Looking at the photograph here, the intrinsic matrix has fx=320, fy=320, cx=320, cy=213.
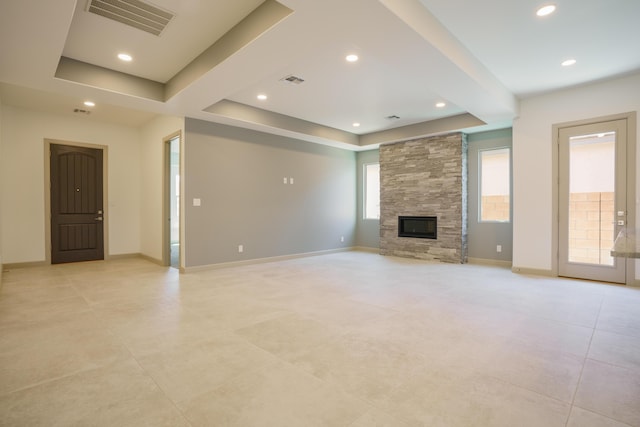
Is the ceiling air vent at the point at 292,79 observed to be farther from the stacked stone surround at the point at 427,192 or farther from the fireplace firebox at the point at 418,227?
the fireplace firebox at the point at 418,227

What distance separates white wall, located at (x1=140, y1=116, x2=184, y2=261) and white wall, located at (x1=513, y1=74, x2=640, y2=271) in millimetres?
6124

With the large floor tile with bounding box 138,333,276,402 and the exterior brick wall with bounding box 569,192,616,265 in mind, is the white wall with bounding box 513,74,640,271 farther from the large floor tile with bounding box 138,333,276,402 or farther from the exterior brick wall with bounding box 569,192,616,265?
the large floor tile with bounding box 138,333,276,402

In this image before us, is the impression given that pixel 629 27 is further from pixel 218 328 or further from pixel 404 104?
pixel 218 328

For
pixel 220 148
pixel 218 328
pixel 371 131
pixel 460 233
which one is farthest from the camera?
pixel 371 131

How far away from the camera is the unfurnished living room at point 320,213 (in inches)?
82.5

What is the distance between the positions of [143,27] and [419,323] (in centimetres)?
413

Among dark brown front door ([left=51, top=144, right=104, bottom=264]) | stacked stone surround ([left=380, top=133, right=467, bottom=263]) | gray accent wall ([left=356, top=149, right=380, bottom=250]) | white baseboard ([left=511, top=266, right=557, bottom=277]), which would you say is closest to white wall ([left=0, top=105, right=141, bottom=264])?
dark brown front door ([left=51, top=144, right=104, bottom=264])

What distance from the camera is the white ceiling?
2.84m

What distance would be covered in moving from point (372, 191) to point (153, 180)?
5391 mm

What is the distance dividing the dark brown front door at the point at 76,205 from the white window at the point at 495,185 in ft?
27.0

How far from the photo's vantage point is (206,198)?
585 cm

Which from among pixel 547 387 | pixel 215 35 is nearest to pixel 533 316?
pixel 547 387

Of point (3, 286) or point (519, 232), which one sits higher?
point (519, 232)

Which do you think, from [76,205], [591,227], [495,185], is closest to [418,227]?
[495,185]
